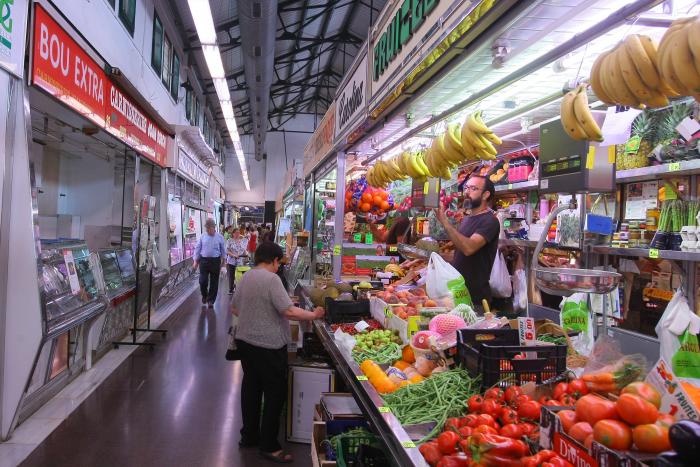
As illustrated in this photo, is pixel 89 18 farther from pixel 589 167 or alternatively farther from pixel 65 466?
pixel 589 167

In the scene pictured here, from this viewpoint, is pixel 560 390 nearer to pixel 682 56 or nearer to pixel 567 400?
pixel 567 400

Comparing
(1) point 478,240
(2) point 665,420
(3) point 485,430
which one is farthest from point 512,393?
(1) point 478,240

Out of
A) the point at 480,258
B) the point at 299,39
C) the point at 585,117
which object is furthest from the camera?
the point at 299,39

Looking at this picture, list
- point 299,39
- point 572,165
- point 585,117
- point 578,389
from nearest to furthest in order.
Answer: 1. point 578,389
2. point 585,117
3. point 572,165
4. point 299,39

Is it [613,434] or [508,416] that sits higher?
[613,434]

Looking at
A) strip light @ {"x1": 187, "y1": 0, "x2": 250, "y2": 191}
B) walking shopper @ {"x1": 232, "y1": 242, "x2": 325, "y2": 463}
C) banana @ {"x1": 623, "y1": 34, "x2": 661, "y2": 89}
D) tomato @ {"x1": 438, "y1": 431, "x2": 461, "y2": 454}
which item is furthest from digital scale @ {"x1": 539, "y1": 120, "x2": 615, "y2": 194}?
strip light @ {"x1": 187, "y1": 0, "x2": 250, "y2": 191}

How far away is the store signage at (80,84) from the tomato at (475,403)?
12.2 ft

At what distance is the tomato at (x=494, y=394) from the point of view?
200 centimetres

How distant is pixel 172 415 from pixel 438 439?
3.39 m

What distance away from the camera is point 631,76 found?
6.12 ft

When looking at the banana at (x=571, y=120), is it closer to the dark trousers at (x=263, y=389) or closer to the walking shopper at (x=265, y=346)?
the walking shopper at (x=265, y=346)

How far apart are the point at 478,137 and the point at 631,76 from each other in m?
1.44

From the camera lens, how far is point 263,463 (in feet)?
12.0

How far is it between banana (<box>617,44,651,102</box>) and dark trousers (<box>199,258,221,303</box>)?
9377 millimetres
